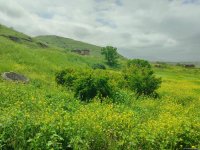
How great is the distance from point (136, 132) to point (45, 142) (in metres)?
3.35

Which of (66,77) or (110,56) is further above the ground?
(110,56)

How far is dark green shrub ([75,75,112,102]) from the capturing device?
76.2 feet

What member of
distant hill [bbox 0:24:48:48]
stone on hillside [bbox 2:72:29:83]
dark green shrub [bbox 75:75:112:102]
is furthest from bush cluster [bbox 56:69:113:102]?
distant hill [bbox 0:24:48:48]

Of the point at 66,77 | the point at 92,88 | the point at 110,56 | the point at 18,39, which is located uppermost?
the point at 18,39

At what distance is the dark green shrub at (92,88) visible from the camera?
2322 cm

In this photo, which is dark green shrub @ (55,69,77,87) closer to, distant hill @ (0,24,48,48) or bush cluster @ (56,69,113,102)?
bush cluster @ (56,69,113,102)

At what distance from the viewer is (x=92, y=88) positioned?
23500 millimetres

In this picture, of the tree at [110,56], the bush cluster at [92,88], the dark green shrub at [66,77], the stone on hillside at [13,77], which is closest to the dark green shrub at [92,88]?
the bush cluster at [92,88]

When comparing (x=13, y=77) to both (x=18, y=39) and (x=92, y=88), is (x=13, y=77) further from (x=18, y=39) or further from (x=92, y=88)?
(x=18, y=39)

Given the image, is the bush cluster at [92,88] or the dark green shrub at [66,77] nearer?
the bush cluster at [92,88]

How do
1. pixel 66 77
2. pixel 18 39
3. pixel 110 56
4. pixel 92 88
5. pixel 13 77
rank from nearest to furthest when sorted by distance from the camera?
pixel 92 88 → pixel 13 77 → pixel 66 77 → pixel 110 56 → pixel 18 39

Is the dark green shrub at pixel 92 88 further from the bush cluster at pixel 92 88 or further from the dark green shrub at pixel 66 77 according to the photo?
the dark green shrub at pixel 66 77

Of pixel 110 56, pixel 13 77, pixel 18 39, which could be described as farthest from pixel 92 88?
pixel 18 39

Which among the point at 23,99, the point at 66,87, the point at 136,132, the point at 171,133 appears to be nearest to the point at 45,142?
the point at 136,132
